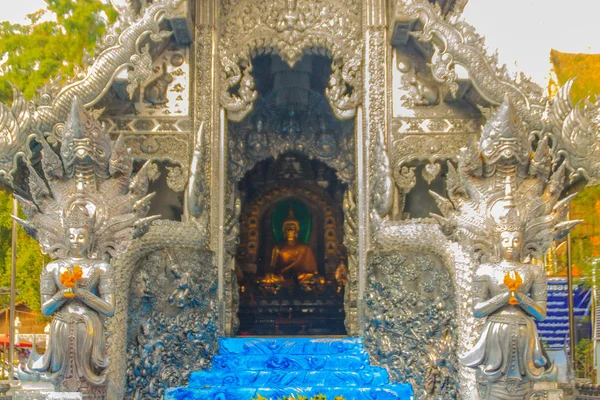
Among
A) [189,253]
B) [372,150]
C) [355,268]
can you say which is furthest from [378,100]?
[189,253]

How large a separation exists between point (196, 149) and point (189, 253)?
1.17m

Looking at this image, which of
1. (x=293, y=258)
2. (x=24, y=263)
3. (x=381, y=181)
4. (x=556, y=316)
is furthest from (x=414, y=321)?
(x=24, y=263)

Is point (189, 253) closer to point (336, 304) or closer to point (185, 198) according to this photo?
point (185, 198)

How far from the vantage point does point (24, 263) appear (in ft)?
48.1

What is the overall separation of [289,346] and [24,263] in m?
8.61

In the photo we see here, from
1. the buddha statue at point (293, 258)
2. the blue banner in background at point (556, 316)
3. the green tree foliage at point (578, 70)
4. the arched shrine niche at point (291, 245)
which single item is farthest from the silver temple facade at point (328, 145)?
the green tree foliage at point (578, 70)

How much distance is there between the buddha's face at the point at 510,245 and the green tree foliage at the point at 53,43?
10378 mm

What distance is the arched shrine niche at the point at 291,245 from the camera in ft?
32.7

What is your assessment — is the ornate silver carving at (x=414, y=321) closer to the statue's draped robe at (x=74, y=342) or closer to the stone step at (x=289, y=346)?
the stone step at (x=289, y=346)

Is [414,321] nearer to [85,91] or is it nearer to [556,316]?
[85,91]

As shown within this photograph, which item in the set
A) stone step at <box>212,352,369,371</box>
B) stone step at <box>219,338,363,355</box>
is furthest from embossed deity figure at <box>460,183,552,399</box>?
stone step at <box>219,338,363,355</box>

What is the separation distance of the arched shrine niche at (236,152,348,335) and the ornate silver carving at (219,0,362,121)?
1991 mm

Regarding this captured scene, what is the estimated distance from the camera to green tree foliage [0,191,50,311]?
14.7 m

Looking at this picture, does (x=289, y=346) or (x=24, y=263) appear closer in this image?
(x=289, y=346)
